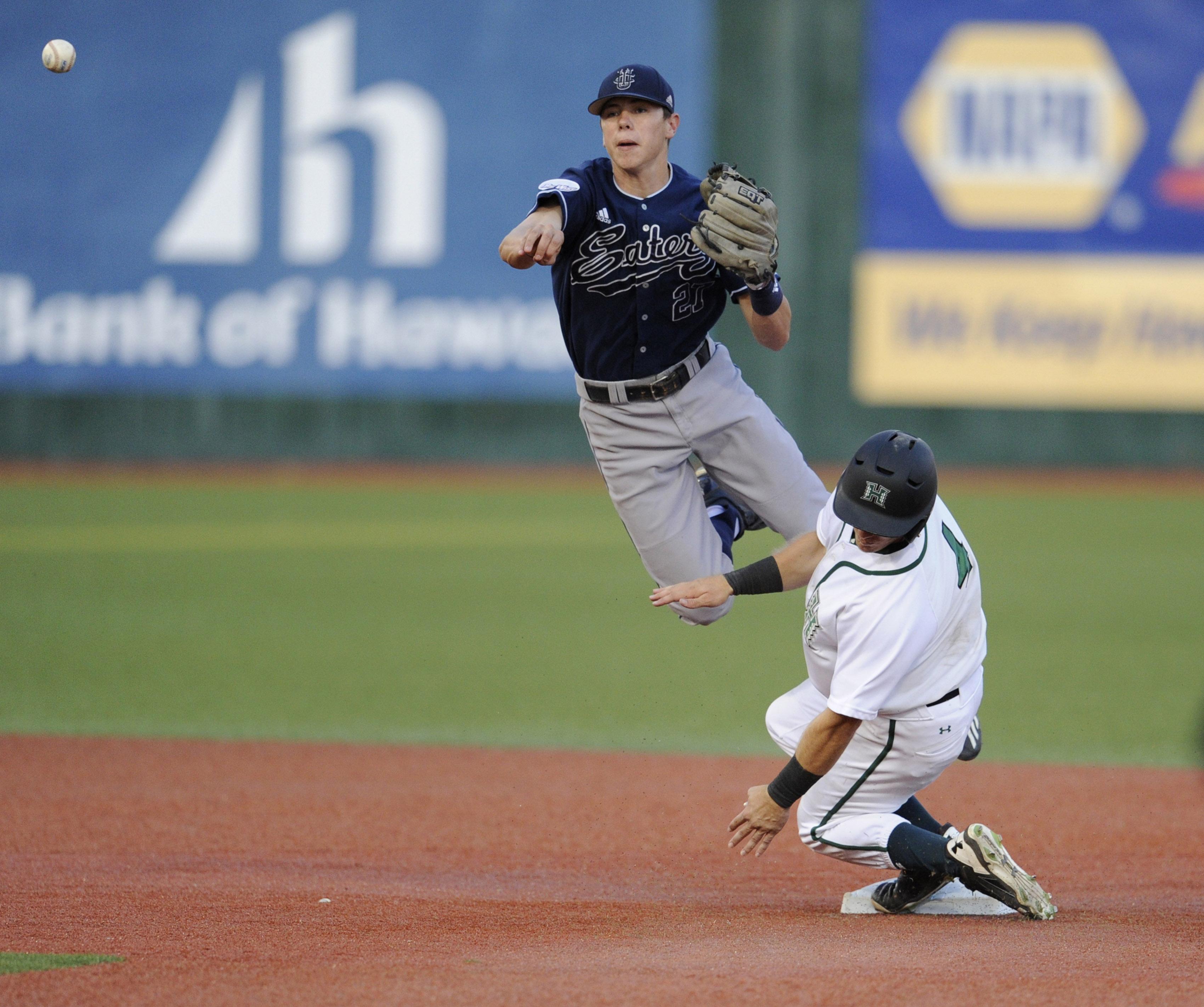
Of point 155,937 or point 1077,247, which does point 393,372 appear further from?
point 155,937

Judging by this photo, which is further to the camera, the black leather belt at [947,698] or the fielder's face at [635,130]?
the fielder's face at [635,130]

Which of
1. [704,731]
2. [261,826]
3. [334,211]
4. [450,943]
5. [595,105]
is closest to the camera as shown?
[450,943]

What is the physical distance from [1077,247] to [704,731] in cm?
1171

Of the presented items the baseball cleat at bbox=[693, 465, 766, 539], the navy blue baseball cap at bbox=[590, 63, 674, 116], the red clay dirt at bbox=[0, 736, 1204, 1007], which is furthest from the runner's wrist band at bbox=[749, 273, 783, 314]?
the red clay dirt at bbox=[0, 736, 1204, 1007]

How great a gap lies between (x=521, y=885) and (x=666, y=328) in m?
1.81

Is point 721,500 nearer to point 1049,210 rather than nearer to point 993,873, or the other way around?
point 993,873

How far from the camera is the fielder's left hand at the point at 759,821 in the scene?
4.04 metres

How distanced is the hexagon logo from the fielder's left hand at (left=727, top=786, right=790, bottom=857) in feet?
47.5

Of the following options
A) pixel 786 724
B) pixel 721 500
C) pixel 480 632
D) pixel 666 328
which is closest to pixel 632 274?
pixel 666 328

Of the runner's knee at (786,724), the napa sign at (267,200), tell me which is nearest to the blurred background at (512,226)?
the napa sign at (267,200)

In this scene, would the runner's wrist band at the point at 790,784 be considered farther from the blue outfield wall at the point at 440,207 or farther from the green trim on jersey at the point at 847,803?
the blue outfield wall at the point at 440,207

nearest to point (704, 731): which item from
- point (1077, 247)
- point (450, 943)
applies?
point (450, 943)

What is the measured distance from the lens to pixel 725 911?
14.4 feet

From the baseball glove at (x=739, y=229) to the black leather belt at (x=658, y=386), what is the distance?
694 millimetres
